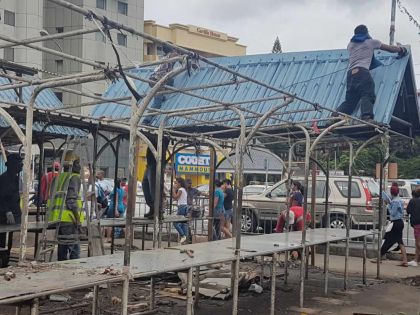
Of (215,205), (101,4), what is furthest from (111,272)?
(101,4)

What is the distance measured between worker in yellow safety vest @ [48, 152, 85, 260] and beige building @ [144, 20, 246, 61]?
37.7 meters

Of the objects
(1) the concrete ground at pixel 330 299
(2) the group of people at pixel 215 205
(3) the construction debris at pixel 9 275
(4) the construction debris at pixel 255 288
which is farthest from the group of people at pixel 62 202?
(2) the group of people at pixel 215 205

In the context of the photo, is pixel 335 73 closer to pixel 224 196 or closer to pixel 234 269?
pixel 224 196

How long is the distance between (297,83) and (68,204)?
22.4 ft

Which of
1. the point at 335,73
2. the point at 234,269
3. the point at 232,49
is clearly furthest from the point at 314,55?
the point at 232,49

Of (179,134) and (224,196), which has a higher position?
(179,134)

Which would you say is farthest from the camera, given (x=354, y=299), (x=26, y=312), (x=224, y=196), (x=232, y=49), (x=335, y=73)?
(x=232, y=49)

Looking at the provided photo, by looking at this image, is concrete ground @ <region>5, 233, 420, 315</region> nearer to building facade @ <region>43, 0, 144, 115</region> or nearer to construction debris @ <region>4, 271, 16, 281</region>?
construction debris @ <region>4, 271, 16, 281</region>

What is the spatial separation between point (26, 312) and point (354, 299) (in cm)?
671

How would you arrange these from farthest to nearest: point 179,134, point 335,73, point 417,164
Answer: point 417,164 < point 335,73 < point 179,134

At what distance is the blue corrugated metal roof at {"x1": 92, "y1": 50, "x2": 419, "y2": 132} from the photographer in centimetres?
1319

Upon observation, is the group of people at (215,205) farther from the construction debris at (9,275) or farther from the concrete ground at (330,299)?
the construction debris at (9,275)

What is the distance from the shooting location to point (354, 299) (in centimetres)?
1014

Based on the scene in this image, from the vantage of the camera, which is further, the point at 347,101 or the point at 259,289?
the point at 347,101
